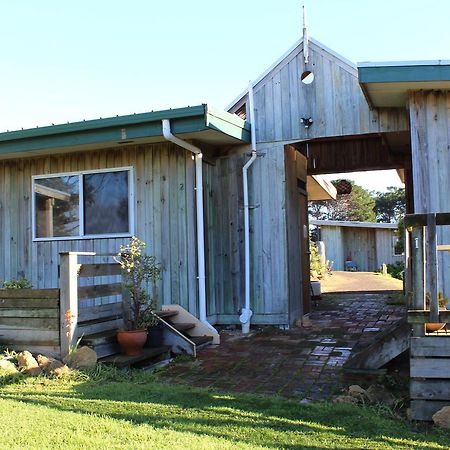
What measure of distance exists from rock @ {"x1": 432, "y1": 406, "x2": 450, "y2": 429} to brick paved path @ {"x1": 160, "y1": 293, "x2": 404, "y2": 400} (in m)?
0.92

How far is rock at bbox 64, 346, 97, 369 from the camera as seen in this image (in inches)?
202

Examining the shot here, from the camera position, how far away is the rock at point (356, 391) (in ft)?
13.6

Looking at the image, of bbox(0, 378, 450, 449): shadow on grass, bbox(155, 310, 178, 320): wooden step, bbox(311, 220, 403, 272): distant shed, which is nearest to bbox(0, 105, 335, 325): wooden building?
bbox(155, 310, 178, 320): wooden step

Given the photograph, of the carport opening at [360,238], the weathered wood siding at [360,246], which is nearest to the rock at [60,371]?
the carport opening at [360,238]

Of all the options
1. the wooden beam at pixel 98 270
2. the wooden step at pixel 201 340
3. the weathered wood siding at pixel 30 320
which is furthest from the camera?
the wooden step at pixel 201 340

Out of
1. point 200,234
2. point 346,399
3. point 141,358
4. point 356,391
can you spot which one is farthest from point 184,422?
point 200,234

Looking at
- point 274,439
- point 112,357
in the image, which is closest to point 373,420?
point 274,439

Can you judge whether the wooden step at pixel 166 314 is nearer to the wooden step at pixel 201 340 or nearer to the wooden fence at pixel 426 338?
the wooden step at pixel 201 340

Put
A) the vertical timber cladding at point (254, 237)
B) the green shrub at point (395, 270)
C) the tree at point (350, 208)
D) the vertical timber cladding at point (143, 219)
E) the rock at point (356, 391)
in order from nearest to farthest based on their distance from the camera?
the rock at point (356, 391) < the vertical timber cladding at point (143, 219) < the vertical timber cladding at point (254, 237) < the green shrub at point (395, 270) < the tree at point (350, 208)

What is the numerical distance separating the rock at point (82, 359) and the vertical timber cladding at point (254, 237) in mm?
→ 2887

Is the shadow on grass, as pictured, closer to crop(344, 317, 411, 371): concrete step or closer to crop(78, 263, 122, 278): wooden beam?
crop(344, 317, 411, 371): concrete step

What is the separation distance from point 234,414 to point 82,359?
6.91 ft

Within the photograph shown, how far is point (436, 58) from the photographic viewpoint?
553 cm

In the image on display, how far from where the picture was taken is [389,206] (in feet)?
147
